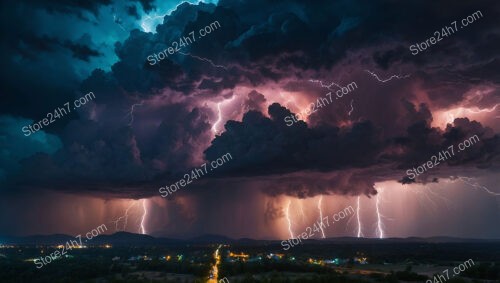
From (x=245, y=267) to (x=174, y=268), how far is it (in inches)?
514

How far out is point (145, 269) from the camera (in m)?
84.1

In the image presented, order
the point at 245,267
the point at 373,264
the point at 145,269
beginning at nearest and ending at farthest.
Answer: the point at 245,267 < the point at 145,269 < the point at 373,264

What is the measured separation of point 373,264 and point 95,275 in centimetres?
5214

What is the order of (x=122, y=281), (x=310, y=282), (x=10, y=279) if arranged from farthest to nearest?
(x=10, y=279)
(x=122, y=281)
(x=310, y=282)

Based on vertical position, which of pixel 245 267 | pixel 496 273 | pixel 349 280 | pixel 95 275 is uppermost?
pixel 95 275

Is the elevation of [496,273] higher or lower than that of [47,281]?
lower

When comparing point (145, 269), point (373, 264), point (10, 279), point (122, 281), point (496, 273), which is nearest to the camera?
point (122, 281)

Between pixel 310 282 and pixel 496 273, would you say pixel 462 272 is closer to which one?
pixel 496 273

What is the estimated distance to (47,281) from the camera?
6656 cm

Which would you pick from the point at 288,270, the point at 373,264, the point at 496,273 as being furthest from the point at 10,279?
the point at 496,273

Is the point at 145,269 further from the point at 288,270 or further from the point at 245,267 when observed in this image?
the point at 288,270

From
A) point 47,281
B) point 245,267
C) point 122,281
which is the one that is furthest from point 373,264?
point 47,281

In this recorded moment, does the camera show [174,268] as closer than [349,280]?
No

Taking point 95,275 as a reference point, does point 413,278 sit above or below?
below
